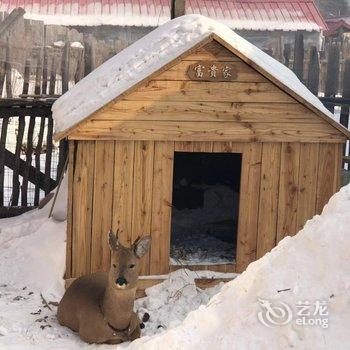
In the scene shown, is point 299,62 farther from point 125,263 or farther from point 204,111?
point 125,263

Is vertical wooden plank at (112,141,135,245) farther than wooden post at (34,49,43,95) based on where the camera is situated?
No

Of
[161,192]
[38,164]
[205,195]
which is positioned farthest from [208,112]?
[38,164]

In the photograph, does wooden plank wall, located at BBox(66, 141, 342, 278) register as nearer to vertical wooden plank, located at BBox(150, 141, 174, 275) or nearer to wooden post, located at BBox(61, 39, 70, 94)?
vertical wooden plank, located at BBox(150, 141, 174, 275)

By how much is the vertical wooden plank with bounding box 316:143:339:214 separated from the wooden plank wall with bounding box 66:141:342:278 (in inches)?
0.5

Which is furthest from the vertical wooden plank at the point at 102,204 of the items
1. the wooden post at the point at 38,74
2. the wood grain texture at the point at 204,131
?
the wooden post at the point at 38,74

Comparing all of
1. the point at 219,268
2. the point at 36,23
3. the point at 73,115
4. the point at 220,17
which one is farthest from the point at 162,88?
the point at 220,17

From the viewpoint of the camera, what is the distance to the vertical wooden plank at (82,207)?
7.93m

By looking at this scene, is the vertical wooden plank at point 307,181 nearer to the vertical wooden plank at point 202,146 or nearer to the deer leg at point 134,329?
the vertical wooden plank at point 202,146

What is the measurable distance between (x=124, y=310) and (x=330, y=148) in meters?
3.25

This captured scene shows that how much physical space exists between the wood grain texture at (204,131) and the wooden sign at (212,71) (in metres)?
0.52

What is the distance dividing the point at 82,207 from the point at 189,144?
1.44m

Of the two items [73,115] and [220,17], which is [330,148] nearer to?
[73,115]

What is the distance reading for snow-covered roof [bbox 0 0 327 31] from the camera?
72.1 ft

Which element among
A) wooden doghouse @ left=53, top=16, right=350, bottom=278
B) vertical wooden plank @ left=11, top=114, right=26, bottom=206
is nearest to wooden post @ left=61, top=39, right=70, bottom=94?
vertical wooden plank @ left=11, top=114, right=26, bottom=206
